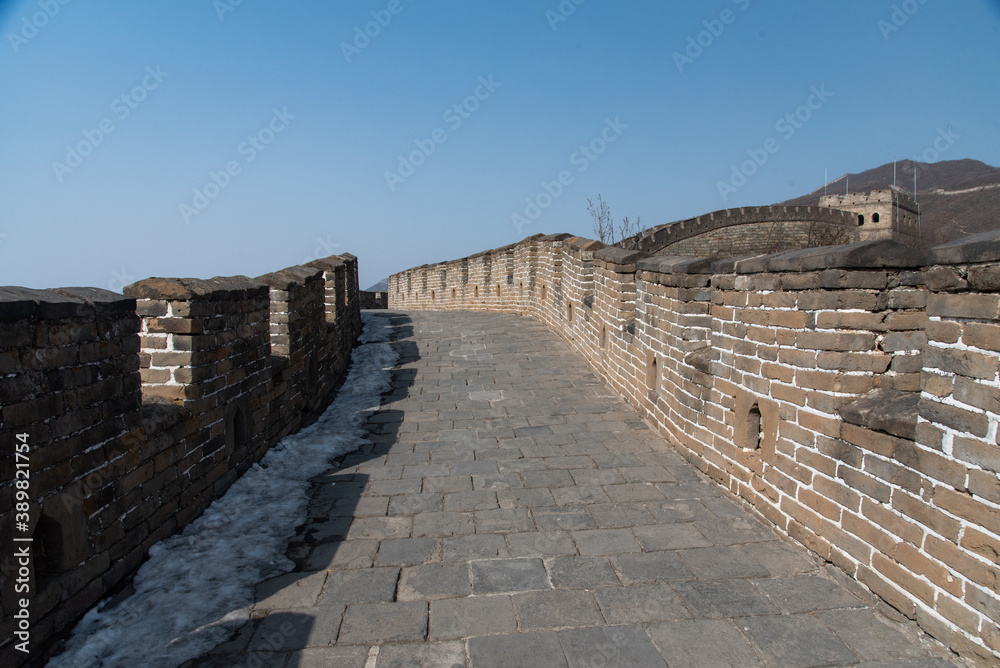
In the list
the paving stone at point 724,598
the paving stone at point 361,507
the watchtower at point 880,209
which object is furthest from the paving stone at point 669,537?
the watchtower at point 880,209

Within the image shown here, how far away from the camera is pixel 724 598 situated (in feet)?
9.71

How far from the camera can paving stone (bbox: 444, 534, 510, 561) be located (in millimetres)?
3414

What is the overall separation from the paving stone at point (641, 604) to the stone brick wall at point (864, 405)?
969 millimetres

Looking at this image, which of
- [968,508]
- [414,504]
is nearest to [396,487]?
[414,504]

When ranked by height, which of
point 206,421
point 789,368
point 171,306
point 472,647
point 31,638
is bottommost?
point 472,647

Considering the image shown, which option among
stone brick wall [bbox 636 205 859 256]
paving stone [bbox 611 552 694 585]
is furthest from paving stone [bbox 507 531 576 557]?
stone brick wall [bbox 636 205 859 256]

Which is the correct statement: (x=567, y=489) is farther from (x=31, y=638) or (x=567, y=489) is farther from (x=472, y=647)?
(x=31, y=638)

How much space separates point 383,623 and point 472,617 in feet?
1.37

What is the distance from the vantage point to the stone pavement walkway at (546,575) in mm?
2561

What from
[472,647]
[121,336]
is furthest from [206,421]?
[472,647]

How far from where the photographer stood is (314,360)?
682 cm

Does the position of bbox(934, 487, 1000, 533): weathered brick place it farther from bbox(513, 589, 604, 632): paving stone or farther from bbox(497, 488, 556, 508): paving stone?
bbox(497, 488, 556, 508): paving stone

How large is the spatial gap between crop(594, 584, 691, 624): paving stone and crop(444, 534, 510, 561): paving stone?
690mm

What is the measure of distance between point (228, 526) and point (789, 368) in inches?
144
